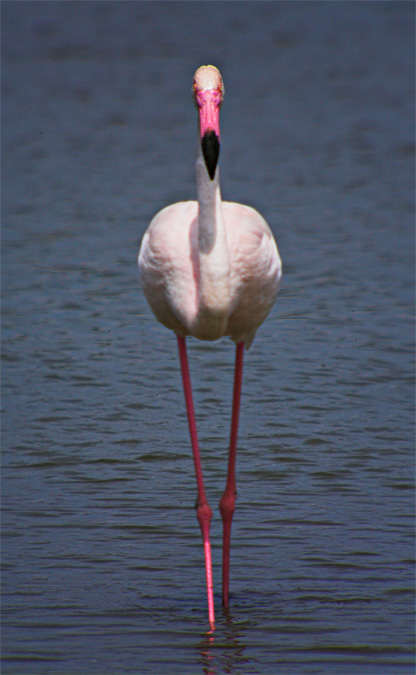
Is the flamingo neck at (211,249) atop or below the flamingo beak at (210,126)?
below

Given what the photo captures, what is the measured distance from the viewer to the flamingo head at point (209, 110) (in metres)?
4.80

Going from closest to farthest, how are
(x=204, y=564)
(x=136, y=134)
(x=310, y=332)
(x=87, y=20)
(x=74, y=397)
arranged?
(x=204, y=564) < (x=74, y=397) < (x=310, y=332) < (x=136, y=134) < (x=87, y=20)

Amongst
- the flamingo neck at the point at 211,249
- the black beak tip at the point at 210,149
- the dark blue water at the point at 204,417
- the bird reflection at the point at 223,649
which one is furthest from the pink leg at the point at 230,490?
the black beak tip at the point at 210,149

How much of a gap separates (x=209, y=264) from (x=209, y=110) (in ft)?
2.16

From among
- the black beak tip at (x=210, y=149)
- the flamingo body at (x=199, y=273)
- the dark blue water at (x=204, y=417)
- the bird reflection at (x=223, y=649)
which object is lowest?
the bird reflection at (x=223, y=649)

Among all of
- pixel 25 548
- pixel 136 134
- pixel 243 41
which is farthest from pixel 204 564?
pixel 243 41

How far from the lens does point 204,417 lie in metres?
8.52

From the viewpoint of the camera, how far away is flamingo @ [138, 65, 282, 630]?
502cm

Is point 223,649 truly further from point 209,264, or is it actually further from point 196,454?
point 209,264

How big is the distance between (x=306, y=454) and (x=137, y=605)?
92.6 inches

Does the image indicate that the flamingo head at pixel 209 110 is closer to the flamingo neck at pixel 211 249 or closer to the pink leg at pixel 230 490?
the flamingo neck at pixel 211 249

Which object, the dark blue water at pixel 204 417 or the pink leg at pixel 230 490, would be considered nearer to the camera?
the dark blue water at pixel 204 417

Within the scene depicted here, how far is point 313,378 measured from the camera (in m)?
9.21

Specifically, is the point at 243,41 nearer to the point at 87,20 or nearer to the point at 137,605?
the point at 87,20
